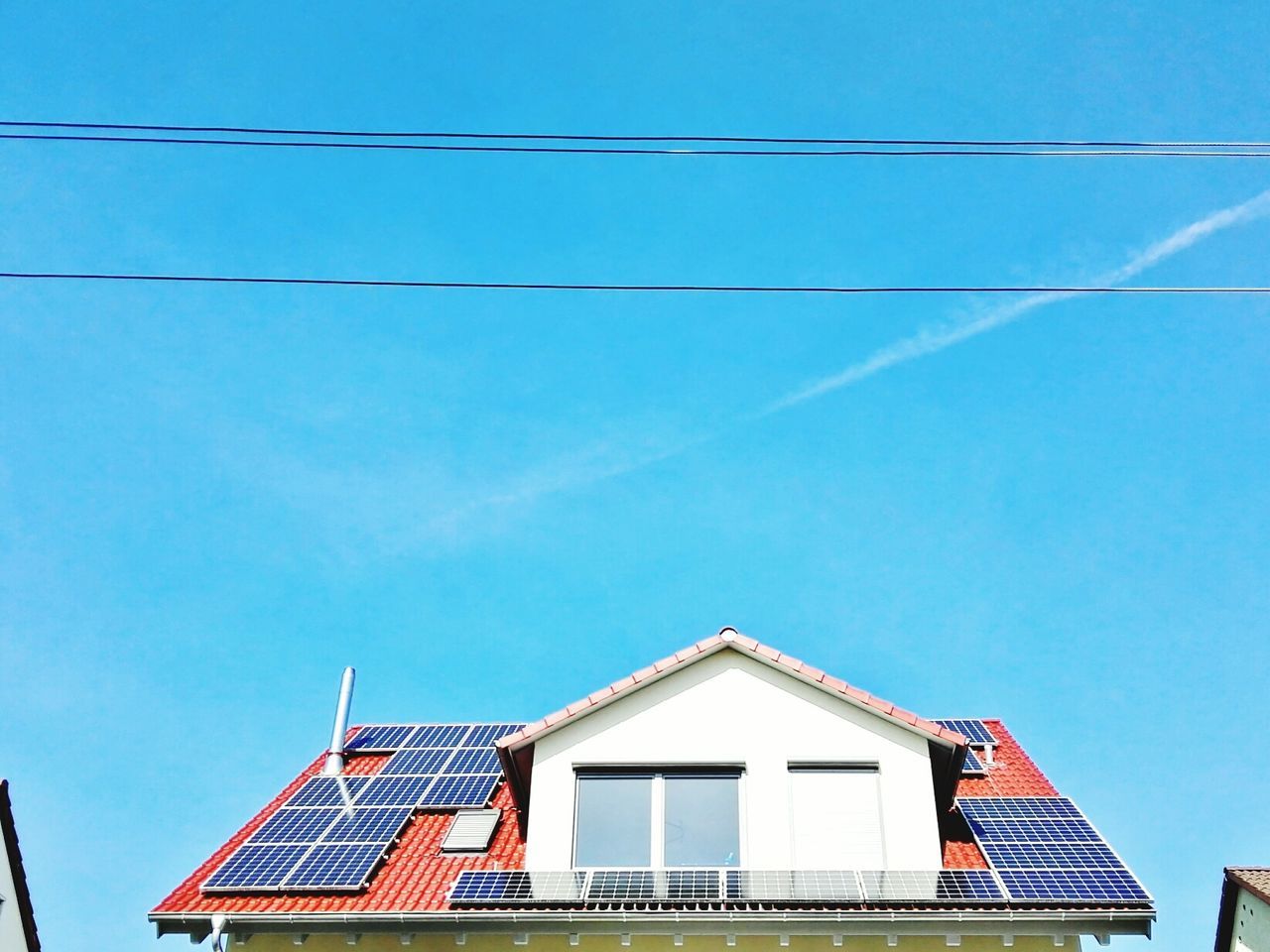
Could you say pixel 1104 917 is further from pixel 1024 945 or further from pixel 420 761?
pixel 420 761

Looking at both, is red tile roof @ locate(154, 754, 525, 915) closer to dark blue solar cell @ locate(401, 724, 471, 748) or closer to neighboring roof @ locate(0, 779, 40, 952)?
dark blue solar cell @ locate(401, 724, 471, 748)

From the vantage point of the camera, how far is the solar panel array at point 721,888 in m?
12.8

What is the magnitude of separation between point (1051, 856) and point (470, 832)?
765 cm

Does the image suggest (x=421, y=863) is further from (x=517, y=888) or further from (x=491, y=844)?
(x=517, y=888)

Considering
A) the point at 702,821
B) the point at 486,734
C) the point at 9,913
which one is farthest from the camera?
the point at 486,734

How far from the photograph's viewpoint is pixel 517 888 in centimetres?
1315

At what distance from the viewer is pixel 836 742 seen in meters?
14.5

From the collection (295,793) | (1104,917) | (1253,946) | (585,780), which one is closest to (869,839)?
(1104,917)

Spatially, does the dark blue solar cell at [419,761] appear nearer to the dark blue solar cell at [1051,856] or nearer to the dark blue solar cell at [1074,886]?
the dark blue solar cell at [1051,856]

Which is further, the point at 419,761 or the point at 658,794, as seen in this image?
the point at 419,761

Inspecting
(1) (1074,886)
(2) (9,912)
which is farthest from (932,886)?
(2) (9,912)

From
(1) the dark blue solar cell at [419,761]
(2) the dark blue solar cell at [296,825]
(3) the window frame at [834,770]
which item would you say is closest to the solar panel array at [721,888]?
(3) the window frame at [834,770]

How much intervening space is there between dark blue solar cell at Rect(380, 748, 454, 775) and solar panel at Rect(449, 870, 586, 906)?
12.8 ft

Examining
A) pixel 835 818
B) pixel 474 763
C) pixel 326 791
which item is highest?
pixel 474 763
